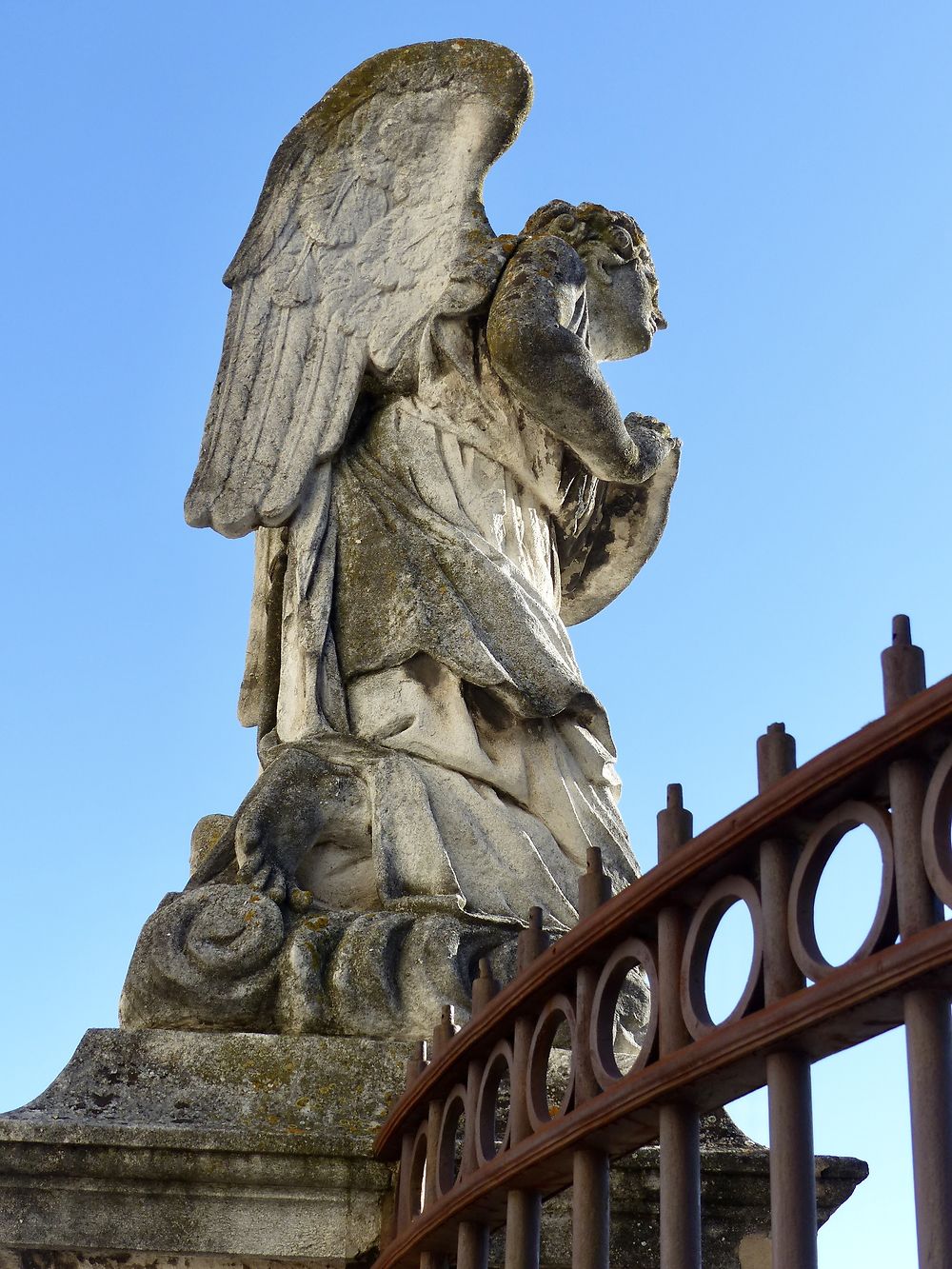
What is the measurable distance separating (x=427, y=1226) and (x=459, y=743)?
188 centimetres

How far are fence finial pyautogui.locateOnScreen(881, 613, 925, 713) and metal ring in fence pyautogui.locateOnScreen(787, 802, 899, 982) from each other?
0.37ft

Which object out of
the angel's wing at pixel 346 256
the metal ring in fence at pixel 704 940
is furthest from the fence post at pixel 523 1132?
the angel's wing at pixel 346 256

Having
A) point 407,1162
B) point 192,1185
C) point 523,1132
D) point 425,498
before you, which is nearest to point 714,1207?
point 407,1162

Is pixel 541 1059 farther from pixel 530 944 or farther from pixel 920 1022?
pixel 920 1022

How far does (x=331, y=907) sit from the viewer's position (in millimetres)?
4207

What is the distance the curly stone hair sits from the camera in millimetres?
5336

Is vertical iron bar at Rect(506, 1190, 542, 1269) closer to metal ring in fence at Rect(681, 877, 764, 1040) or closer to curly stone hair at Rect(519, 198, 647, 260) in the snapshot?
metal ring in fence at Rect(681, 877, 764, 1040)

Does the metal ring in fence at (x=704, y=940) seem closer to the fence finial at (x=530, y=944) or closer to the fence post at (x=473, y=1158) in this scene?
the fence finial at (x=530, y=944)

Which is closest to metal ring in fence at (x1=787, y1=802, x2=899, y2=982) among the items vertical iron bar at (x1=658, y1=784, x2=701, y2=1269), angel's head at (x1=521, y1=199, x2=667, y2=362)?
vertical iron bar at (x1=658, y1=784, x2=701, y2=1269)

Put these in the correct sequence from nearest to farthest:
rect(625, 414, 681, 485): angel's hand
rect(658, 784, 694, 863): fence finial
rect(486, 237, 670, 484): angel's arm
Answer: rect(658, 784, 694, 863): fence finial → rect(486, 237, 670, 484): angel's arm → rect(625, 414, 681, 485): angel's hand

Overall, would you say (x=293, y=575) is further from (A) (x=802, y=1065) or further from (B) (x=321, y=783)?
(A) (x=802, y=1065)

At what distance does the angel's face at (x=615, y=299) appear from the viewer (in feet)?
17.6

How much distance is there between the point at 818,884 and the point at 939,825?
0.20 meters

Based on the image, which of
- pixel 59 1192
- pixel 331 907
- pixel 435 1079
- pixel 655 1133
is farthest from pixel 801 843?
pixel 331 907
